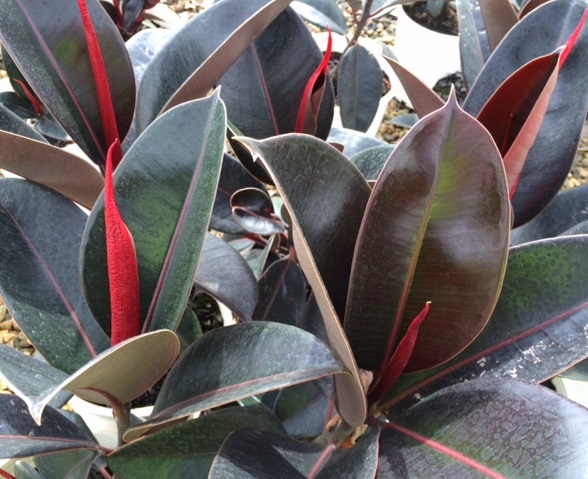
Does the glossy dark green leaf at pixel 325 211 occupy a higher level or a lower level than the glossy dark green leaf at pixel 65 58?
lower

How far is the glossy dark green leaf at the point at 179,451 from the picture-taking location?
0.54m

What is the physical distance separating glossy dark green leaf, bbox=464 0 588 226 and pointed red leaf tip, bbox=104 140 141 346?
0.37 m

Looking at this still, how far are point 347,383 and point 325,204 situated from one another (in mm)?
131

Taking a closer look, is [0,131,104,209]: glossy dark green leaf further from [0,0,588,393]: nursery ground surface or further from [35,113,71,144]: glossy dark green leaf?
[0,0,588,393]: nursery ground surface

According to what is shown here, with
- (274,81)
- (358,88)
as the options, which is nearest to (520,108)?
(274,81)

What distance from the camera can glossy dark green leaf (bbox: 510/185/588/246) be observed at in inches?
26.9

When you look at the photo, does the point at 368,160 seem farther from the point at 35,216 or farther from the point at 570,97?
the point at 35,216

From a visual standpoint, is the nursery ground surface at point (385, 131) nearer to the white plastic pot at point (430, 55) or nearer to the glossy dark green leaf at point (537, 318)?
the white plastic pot at point (430, 55)

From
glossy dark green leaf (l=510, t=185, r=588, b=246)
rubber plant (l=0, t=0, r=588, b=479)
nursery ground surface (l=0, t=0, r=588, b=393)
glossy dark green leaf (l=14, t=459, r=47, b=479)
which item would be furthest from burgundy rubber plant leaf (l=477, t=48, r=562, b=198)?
nursery ground surface (l=0, t=0, r=588, b=393)

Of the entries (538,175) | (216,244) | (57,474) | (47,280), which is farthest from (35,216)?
(538,175)

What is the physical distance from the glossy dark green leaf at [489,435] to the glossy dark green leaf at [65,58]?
0.41 m

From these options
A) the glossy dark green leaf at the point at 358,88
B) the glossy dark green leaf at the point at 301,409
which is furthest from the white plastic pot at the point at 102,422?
the glossy dark green leaf at the point at 358,88

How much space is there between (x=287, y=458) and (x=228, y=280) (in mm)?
195

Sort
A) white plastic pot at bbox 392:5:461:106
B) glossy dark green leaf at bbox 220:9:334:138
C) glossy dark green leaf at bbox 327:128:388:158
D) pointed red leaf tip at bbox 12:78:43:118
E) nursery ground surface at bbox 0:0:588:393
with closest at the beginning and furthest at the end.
Answer: 1. glossy dark green leaf at bbox 220:9:334:138
2. glossy dark green leaf at bbox 327:128:388:158
3. pointed red leaf tip at bbox 12:78:43:118
4. nursery ground surface at bbox 0:0:588:393
5. white plastic pot at bbox 392:5:461:106
